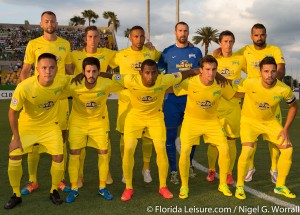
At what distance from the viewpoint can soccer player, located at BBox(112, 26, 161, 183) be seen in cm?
591

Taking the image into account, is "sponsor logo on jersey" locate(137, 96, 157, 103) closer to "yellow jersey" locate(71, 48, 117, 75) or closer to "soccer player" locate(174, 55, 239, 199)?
"soccer player" locate(174, 55, 239, 199)

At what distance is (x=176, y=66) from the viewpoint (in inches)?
241

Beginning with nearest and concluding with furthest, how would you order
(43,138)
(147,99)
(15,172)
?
1. (15,172)
2. (43,138)
3. (147,99)

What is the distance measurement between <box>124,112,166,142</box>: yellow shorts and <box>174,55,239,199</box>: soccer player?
350 mm

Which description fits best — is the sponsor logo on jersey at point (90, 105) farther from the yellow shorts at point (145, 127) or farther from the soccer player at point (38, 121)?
the yellow shorts at point (145, 127)

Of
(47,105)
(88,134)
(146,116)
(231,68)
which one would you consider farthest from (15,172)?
(231,68)

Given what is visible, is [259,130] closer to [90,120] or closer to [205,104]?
[205,104]

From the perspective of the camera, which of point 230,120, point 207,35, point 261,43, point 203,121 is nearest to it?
point 203,121

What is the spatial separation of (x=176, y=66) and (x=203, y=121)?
1.27m

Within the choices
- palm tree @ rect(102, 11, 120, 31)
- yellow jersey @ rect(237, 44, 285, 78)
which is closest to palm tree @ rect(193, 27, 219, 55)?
palm tree @ rect(102, 11, 120, 31)

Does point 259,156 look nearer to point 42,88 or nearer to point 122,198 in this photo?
point 122,198

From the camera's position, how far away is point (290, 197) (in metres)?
4.95

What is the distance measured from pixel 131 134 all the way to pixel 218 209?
63.1 inches

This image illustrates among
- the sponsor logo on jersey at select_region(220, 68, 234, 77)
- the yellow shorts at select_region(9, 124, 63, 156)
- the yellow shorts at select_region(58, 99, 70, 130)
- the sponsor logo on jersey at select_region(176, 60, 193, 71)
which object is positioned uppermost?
the sponsor logo on jersey at select_region(176, 60, 193, 71)
